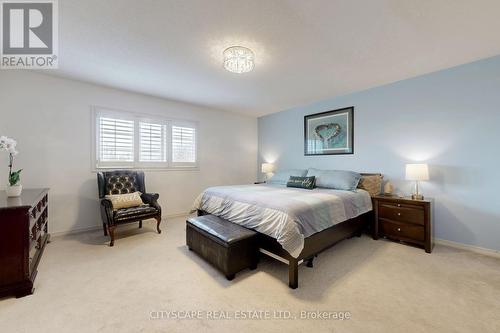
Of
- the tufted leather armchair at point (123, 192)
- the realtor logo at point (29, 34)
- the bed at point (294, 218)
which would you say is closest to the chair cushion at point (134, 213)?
the tufted leather armchair at point (123, 192)

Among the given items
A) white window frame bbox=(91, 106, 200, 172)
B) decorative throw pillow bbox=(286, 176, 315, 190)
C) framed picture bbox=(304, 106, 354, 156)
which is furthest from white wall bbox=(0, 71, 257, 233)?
framed picture bbox=(304, 106, 354, 156)

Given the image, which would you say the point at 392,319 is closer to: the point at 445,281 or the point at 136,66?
the point at 445,281

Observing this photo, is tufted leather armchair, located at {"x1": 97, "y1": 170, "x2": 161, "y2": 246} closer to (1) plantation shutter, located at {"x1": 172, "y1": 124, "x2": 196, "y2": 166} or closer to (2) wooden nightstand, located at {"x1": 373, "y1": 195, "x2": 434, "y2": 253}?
(1) plantation shutter, located at {"x1": 172, "y1": 124, "x2": 196, "y2": 166}

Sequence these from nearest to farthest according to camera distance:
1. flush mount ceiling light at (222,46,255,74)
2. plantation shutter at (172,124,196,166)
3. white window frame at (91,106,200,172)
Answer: flush mount ceiling light at (222,46,255,74) < white window frame at (91,106,200,172) < plantation shutter at (172,124,196,166)

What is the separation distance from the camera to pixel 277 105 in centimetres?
483

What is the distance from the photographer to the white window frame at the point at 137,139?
357cm

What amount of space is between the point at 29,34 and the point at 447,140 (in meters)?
5.36

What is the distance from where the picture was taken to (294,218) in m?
2.06

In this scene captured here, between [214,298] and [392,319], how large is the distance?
1.42m

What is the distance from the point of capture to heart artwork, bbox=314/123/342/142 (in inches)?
165

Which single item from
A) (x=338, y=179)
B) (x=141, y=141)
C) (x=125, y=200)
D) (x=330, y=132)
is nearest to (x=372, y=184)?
(x=338, y=179)

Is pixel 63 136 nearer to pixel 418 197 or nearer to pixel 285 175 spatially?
pixel 285 175

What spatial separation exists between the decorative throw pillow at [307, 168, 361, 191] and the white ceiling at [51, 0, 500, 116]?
155 centimetres

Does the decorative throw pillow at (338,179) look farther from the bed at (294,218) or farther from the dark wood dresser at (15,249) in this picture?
the dark wood dresser at (15,249)
